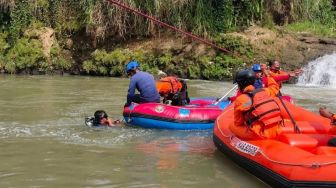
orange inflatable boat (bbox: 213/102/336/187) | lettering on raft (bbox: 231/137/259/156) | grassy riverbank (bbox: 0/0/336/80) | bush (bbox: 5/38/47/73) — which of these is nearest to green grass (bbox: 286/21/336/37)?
grassy riverbank (bbox: 0/0/336/80)

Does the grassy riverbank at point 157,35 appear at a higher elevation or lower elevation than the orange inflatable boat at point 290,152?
higher

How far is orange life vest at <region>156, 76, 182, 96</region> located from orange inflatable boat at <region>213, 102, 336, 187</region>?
1995 mm

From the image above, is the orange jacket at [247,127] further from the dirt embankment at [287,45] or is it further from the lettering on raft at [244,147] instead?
the dirt embankment at [287,45]

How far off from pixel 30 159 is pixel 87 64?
34.6 feet

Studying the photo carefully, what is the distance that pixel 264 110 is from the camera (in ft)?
18.3

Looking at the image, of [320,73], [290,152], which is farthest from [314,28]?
[290,152]

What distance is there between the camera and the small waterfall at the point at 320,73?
46.9 ft

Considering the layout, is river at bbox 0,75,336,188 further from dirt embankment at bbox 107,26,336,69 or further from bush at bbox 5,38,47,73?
bush at bbox 5,38,47,73

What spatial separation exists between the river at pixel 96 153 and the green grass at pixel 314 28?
5818 millimetres

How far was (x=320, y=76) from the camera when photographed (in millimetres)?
14414

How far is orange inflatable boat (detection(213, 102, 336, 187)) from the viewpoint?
470 centimetres

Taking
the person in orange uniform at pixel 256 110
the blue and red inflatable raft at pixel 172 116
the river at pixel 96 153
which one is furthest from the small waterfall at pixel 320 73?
the person in orange uniform at pixel 256 110

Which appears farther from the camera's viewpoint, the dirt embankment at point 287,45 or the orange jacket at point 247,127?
the dirt embankment at point 287,45

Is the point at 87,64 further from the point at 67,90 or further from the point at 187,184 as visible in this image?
the point at 187,184
